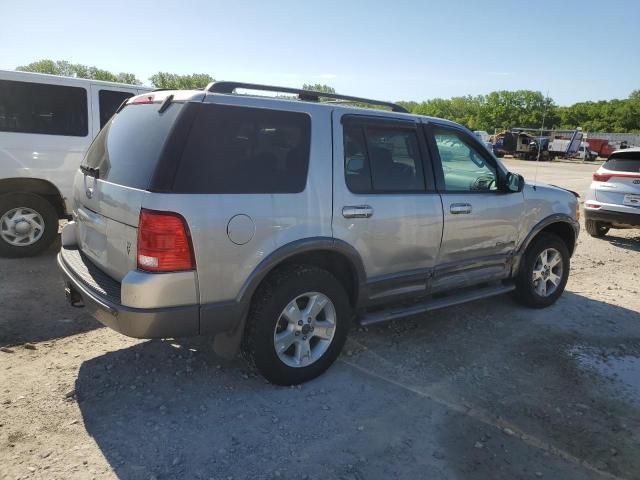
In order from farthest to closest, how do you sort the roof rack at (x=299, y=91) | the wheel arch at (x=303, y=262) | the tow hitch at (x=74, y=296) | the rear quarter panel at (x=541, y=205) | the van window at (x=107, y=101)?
1. the van window at (x=107, y=101)
2. the rear quarter panel at (x=541, y=205)
3. the tow hitch at (x=74, y=296)
4. the roof rack at (x=299, y=91)
5. the wheel arch at (x=303, y=262)

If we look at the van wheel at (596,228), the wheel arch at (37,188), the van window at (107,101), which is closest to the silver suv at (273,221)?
the wheel arch at (37,188)

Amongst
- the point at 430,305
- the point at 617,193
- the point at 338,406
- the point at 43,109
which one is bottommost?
the point at 338,406

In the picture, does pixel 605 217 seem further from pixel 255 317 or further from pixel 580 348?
pixel 255 317

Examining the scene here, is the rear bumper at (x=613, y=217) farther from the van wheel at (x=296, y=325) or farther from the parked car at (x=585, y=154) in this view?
the parked car at (x=585, y=154)

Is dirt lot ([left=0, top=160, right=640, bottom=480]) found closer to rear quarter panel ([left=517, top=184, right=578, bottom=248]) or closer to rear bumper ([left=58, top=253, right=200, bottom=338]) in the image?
rear bumper ([left=58, top=253, right=200, bottom=338])

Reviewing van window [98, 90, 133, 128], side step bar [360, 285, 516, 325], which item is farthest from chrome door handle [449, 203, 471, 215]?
van window [98, 90, 133, 128]

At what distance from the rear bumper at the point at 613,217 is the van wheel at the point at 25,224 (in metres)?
8.58

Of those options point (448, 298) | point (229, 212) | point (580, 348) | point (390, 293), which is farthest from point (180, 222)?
point (580, 348)

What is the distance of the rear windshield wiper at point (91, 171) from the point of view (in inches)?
131

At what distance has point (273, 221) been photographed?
304 centimetres

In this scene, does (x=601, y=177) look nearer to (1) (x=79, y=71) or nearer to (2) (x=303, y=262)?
(2) (x=303, y=262)

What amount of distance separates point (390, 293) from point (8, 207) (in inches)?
189

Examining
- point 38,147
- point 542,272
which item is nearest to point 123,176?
point 38,147

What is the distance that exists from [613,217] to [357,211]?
270 inches
